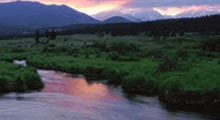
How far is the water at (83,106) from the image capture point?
24.3 m

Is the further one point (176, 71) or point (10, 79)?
point (176, 71)

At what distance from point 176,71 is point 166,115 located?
51.7 feet

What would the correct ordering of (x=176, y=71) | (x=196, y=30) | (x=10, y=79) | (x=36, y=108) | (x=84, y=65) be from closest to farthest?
(x=36, y=108), (x=10, y=79), (x=176, y=71), (x=84, y=65), (x=196, y=30)

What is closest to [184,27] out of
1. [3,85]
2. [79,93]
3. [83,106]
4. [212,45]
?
[212,45]

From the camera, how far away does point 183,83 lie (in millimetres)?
30703

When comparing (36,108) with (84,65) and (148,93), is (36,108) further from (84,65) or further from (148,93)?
(84,65)

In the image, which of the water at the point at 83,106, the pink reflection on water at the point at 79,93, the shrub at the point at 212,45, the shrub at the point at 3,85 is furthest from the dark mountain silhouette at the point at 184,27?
the shrub at the point at 3,85

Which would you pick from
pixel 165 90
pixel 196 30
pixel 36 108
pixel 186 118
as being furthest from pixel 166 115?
pixel 196 30

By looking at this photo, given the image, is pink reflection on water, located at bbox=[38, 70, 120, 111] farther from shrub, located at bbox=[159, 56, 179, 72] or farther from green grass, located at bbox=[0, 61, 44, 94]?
shrub, located at bbox=[159, 56, 179, 72]

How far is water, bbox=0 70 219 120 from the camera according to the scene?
2433 cm

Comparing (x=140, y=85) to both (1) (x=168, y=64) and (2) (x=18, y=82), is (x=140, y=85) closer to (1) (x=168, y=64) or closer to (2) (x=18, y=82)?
(1) (x=168, y=64)

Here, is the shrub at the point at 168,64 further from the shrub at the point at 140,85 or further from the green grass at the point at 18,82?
the green grass at the point at 18,82

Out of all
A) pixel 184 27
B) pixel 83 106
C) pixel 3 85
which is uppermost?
pixel 184 27

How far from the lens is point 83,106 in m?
27.7
